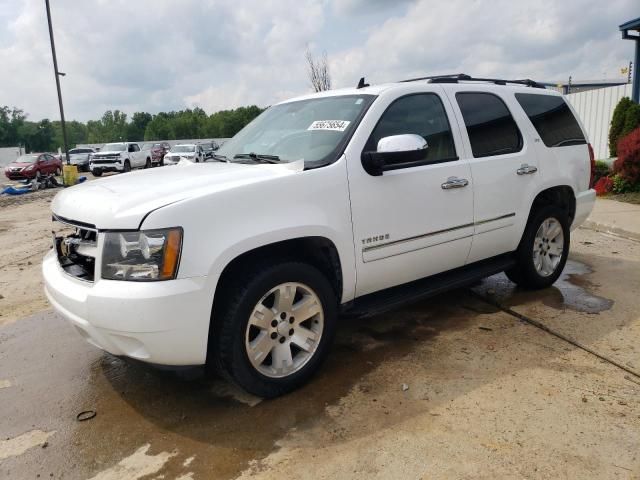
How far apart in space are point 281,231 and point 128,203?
85 cm

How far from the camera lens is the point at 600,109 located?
13.5 m

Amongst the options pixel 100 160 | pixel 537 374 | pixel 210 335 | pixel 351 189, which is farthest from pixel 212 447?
pixel 100 160

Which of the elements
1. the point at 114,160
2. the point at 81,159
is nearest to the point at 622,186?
the point at 114,160

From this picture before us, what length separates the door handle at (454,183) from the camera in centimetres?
376

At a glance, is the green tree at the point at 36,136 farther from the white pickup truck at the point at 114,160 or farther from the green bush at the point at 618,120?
the green bush at the point at 618,120

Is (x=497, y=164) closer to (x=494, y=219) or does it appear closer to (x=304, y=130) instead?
(x=494, y=219)

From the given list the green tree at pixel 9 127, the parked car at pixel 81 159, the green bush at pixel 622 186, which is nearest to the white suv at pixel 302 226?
the green bush at pixel 622 186

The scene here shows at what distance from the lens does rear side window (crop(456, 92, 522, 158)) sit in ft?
13.4

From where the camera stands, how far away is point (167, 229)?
261 cm

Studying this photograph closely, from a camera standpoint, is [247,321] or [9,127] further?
[9,127]

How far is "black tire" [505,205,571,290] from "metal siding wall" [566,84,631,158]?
379 inches

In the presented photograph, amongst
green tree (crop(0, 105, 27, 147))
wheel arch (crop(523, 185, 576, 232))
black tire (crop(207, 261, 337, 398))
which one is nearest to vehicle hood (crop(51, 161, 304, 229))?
black tire (crop(207, 261, 337, 398))

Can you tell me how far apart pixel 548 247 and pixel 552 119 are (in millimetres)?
1227

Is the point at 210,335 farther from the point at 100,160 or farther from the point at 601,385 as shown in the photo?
the point at 100,160
